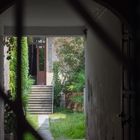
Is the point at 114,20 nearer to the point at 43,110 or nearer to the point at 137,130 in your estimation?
the point at 137,130

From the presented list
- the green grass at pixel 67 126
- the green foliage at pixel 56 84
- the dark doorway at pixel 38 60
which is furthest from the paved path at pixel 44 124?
the dark doorway at pixel 38 60

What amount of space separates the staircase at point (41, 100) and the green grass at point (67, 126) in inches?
27.8

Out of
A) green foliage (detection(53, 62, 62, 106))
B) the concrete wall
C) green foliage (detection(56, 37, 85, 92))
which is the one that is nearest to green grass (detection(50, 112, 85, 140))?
green foliage (detection(53, 62, 62, 106))

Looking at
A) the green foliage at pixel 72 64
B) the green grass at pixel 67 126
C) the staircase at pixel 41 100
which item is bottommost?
the green grass at pixel 67 126

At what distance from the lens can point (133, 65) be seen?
3.27 meters

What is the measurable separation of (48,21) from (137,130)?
693cm

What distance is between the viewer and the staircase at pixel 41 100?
21837 mm

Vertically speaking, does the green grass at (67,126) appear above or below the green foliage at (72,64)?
below

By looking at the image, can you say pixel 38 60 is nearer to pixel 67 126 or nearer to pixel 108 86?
pixel 67 126

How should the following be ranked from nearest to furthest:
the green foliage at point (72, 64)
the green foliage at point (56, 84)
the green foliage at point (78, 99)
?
the green foliage at point (78, 99) → the green foliage at point (72, 64) → the green foliage at point (56, 84)

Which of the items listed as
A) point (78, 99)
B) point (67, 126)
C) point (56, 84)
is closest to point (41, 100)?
point (56, 84)

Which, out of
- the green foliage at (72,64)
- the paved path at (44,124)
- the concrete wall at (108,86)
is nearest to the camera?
the concrete wall at (108,86)

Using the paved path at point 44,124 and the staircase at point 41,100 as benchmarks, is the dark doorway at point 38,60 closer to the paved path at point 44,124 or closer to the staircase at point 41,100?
the staircase at point 41,100

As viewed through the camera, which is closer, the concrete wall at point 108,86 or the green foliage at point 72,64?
the concrete wall at point 108,86
